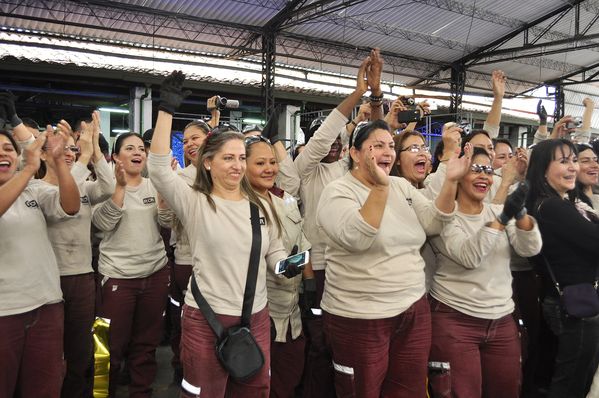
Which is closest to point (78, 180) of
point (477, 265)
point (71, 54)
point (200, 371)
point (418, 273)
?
point (200, 371)

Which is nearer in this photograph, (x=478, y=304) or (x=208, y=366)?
(x=208, y=366)

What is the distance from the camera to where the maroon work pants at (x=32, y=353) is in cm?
200

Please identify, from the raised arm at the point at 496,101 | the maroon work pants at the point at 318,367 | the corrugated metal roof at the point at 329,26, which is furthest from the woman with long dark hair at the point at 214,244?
the corrugated metal roof at the point at 329,26

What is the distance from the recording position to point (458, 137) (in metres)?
2.89

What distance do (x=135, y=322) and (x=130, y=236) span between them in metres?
0.57

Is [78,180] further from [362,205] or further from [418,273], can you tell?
[418,273]

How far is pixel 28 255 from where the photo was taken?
2092mm

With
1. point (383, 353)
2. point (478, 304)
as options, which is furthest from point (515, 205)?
point (383, 353)

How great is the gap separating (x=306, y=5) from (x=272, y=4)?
2.39 ft

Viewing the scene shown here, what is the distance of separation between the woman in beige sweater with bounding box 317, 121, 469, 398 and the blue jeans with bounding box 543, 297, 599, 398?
0.83 m

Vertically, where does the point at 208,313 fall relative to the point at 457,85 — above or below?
below

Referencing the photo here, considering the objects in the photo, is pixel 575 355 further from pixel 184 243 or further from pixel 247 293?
pixel 184 243

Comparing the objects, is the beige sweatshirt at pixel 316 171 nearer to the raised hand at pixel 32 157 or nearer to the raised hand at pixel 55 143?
the raised hand at pixel 55 143

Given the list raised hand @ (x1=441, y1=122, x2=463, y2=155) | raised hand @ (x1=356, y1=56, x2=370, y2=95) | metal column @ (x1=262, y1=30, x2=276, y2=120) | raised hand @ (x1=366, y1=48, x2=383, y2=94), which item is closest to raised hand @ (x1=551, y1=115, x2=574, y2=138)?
raised hand @ (x1=441, y1=122, x2=463, y2=155)
